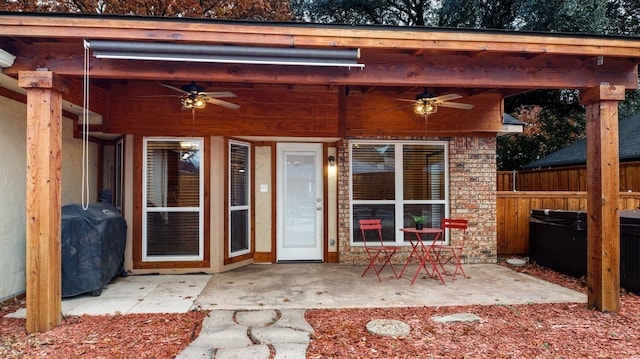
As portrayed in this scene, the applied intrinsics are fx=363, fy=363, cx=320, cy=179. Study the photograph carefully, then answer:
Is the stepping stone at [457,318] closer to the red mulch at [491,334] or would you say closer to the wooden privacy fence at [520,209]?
the red mulch at [491,334]

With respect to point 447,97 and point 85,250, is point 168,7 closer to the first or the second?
point 85,250

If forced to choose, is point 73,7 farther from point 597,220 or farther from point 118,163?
point 597,220

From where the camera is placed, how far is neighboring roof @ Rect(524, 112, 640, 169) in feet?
29.4

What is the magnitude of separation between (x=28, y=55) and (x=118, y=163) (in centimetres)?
280

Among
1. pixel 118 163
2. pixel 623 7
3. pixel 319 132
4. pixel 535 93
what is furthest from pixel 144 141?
pixel 623 7

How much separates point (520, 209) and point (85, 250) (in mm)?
6892

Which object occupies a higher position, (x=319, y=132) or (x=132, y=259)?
(x=319, y=132)

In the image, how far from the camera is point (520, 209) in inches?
263

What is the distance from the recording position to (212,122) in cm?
550

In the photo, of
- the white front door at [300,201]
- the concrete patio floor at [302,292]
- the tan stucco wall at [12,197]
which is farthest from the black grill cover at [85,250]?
the white front door at [300,201]

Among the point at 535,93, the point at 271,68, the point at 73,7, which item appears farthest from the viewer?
the point at 535,93

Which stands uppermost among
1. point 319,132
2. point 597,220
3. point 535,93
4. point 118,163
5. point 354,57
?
point 535,93

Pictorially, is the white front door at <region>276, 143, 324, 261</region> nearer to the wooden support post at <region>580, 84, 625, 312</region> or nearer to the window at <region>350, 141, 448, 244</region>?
the window at <region>350, 141, 448, 244</region>

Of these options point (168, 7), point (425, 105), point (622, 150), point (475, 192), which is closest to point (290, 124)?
point (425, 105)
